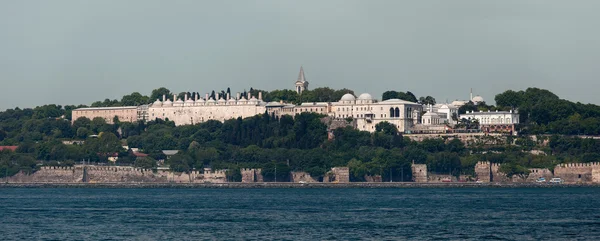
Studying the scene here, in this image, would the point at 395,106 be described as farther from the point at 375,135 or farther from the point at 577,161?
the point at 577,161

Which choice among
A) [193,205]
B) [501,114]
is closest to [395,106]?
[501,114]

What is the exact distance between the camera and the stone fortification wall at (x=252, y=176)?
101250 mm

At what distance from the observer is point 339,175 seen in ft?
327

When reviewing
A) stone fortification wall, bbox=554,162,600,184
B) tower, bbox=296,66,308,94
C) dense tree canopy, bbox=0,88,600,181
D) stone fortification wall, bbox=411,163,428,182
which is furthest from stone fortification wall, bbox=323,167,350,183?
tower, bbox=296,66,308,94

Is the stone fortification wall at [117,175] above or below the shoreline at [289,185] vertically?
above

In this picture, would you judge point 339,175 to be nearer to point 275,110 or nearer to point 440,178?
point 440,178

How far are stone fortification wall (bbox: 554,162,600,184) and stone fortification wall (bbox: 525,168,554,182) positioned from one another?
55cm

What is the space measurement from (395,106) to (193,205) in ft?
201

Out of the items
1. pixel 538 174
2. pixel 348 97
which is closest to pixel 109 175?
pixel 348 97

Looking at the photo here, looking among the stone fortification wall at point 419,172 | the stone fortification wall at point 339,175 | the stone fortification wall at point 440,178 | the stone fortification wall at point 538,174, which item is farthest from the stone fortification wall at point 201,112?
the stone fortification wall at point 538,174

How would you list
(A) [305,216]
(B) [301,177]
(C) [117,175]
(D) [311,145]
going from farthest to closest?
(D) [311,145] → (C) [117,175] → (B) [301,177] → (A) [305,216]

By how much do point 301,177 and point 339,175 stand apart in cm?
322

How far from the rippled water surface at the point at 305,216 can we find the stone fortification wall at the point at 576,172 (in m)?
15.9

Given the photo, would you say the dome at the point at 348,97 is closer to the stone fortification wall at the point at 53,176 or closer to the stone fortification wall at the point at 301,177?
the stone fortification wall at the point at 301,177
